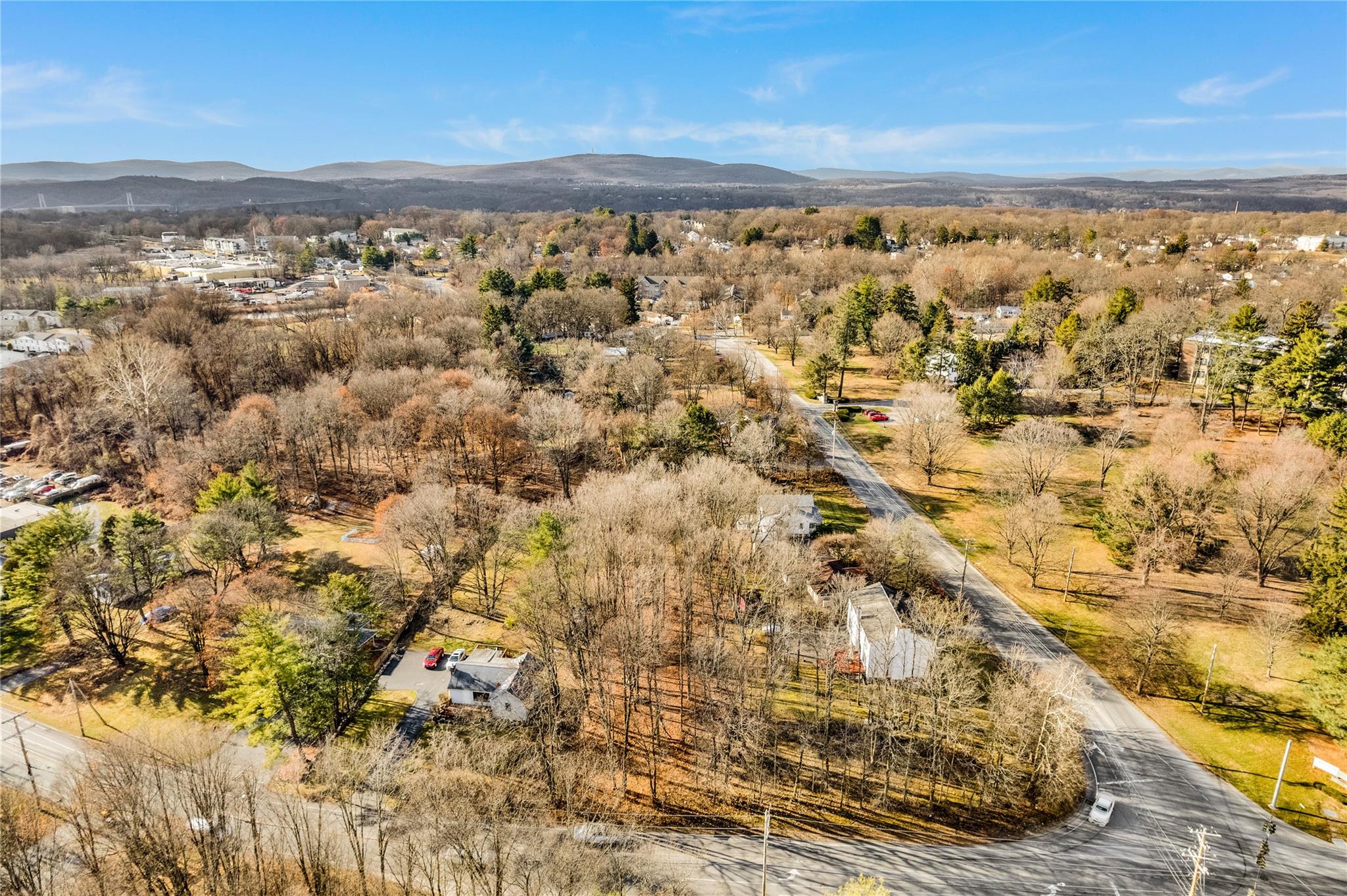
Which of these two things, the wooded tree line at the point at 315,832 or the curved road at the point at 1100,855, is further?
the curved road at the point at 1100,855

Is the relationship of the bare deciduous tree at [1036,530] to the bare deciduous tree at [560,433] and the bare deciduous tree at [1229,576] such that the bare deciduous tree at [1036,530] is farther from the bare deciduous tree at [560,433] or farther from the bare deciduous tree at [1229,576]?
the bare deciduous tree at [560,433]

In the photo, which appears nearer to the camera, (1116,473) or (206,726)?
(206,726)

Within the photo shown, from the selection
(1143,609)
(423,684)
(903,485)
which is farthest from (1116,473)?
(423,684)

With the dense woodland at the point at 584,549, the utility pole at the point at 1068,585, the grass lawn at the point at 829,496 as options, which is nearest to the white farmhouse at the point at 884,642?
the dense woodland at the point at 584,549

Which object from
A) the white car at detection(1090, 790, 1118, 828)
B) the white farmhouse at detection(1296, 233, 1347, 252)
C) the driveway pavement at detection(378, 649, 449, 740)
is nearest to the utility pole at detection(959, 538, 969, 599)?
the white car at detection(1090, 790, 1118, 828)

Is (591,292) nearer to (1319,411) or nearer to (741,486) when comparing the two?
(741,486)

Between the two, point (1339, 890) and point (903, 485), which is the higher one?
point (903, 485)

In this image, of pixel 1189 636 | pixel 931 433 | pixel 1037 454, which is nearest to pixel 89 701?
pixel 1189 636

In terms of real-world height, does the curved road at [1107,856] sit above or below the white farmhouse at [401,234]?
below
